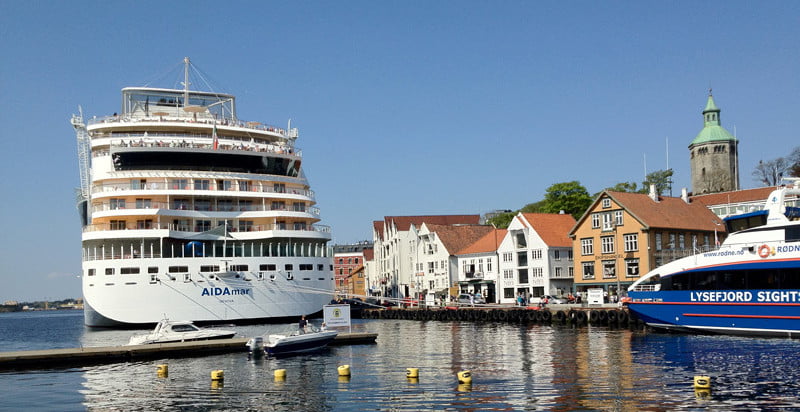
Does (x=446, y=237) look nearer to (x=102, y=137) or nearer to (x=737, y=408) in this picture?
(x=102, y=137)

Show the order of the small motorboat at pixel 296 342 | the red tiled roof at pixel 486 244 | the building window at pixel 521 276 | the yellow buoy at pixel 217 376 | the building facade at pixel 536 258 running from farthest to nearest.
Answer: the red tiled roof at pixel 486 244 → the building window at pixel 521 276 → the building facade at pixel 536 258 → the small motorboat at pixel 296 342 → the yellow buoy at pixel 217 376

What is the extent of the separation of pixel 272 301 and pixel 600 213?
3048cm

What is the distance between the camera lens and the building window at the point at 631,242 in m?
61.5

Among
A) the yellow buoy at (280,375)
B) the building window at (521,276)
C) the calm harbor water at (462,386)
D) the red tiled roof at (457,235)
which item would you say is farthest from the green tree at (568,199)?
the yellow buoy at (280,375)

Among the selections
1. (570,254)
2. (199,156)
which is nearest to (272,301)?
(199,156)

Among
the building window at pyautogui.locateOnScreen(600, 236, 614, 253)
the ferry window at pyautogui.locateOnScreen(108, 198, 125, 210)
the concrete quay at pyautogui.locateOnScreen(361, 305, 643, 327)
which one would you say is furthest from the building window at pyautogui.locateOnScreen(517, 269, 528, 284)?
the ferry window at pyautogui.locateOnScreen(108, 198, 125, 210)

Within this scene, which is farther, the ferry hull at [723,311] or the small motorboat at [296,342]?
the ferry hull at [723,311]

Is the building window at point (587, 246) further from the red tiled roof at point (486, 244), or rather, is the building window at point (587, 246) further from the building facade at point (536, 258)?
the red tiled roof at point (486, 244)

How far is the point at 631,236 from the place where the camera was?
62062 millimetres

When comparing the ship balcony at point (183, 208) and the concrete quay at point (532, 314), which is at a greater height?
the ship balcony at point (183, 208)

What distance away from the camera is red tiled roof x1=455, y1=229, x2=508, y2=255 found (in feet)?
260

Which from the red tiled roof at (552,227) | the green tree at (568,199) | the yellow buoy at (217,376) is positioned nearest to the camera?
the yellow buoy at (217,376)

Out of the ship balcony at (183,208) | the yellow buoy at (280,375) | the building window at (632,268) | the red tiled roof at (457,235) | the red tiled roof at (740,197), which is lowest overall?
the yellow buoy at (280,375)

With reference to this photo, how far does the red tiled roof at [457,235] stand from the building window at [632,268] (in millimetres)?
27485
